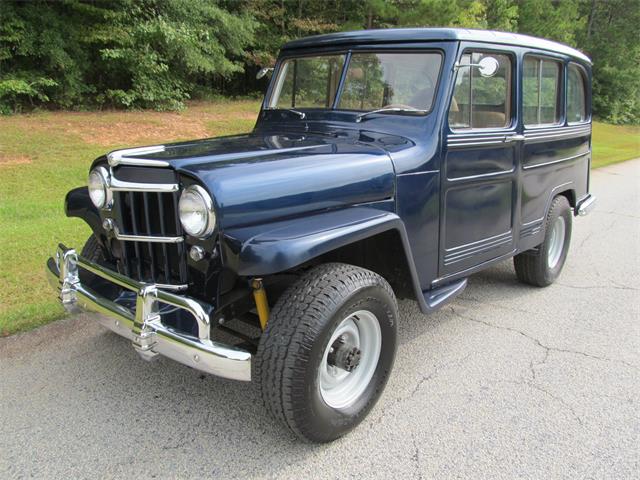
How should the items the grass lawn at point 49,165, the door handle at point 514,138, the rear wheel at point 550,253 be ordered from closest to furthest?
the door handle at point 514,138, the grass lawn at point 49,165, the rear wheel at point 550,253

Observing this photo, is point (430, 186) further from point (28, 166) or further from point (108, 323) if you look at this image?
point (28, 166)

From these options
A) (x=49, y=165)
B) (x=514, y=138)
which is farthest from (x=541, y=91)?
(x=49, y=165)

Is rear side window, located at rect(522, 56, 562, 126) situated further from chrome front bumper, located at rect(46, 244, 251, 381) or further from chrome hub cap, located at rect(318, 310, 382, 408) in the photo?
chrome front bumper, located at rect(46, 244, 251, 381)

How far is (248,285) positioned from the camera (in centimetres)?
264

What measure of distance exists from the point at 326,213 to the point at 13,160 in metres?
8.34

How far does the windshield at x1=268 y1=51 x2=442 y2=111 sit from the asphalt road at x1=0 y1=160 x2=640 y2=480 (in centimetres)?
165

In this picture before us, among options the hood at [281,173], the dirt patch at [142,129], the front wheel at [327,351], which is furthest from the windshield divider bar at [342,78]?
the dirt patch at [142,129]

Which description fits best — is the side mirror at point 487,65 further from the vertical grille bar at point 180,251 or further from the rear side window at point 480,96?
the vertical grille bar at point 180,251

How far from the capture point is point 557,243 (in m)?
5.05

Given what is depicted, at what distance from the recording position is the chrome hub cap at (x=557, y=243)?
496cm

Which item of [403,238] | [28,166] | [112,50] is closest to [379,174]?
[403,238]

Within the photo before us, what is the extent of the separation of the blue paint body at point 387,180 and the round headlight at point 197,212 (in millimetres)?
41

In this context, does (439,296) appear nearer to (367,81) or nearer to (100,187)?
(367,81)

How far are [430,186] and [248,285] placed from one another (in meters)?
1.26
